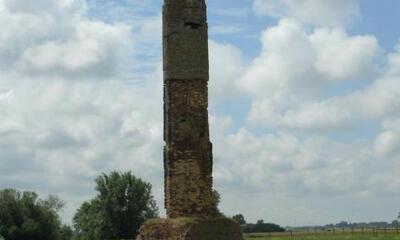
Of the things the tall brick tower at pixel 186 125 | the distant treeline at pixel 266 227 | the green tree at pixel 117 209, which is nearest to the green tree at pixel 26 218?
the green tree at pixel 117 209

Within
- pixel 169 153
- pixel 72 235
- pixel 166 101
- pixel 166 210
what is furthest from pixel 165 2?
pixel 72 235

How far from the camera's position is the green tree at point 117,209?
45750 millimetres

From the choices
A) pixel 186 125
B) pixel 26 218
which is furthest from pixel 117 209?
pixel 186 125

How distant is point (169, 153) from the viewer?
49.3ft

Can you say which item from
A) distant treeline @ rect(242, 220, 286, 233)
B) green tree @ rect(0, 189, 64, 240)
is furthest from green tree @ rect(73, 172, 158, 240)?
distant treeline @ rect(242, 220, 286, 233)

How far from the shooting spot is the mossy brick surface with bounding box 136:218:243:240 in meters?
14.2

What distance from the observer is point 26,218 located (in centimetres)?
4816

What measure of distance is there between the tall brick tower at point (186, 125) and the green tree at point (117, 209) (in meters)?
29.1

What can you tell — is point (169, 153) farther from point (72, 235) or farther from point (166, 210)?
point (72, 235)

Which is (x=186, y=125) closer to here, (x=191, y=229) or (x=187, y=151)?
(x=187, y=151)

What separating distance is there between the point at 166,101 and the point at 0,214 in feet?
117

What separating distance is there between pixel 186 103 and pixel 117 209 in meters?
32.6

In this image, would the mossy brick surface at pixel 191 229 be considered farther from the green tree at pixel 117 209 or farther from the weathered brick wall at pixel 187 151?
the green tree at pixel 117 209

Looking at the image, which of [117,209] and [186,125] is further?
[117,209]
